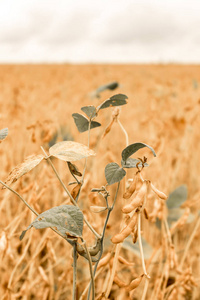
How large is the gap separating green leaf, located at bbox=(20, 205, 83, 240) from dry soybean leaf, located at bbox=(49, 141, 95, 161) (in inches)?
1.5

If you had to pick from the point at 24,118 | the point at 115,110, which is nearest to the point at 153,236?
the point at 115,110

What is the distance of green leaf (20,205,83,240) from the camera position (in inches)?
9.1

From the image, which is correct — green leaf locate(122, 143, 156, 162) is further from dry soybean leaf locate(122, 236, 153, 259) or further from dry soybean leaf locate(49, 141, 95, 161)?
dry soybean leaf locate(122, 236, 153, 259)

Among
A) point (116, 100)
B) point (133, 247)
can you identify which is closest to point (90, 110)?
point (116, 100)

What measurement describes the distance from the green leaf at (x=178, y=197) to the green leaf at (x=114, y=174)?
1.21 ft

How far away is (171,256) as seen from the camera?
0.37 m

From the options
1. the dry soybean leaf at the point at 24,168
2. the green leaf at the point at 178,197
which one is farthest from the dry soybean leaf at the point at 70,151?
the green leaf at the point at 178,197

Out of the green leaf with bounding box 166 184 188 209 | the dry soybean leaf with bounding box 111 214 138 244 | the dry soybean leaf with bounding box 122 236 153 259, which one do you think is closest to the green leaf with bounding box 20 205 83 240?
the dry soybean leaf with bounding box 111 214 138 244

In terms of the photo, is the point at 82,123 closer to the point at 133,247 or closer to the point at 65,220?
the point at 65,220

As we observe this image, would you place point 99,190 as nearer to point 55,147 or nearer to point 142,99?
point 55,147

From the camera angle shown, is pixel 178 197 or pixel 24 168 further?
pixel 178 197

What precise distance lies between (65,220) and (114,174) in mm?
49

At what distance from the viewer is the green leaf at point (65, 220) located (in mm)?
231

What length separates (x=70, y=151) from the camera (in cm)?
24
